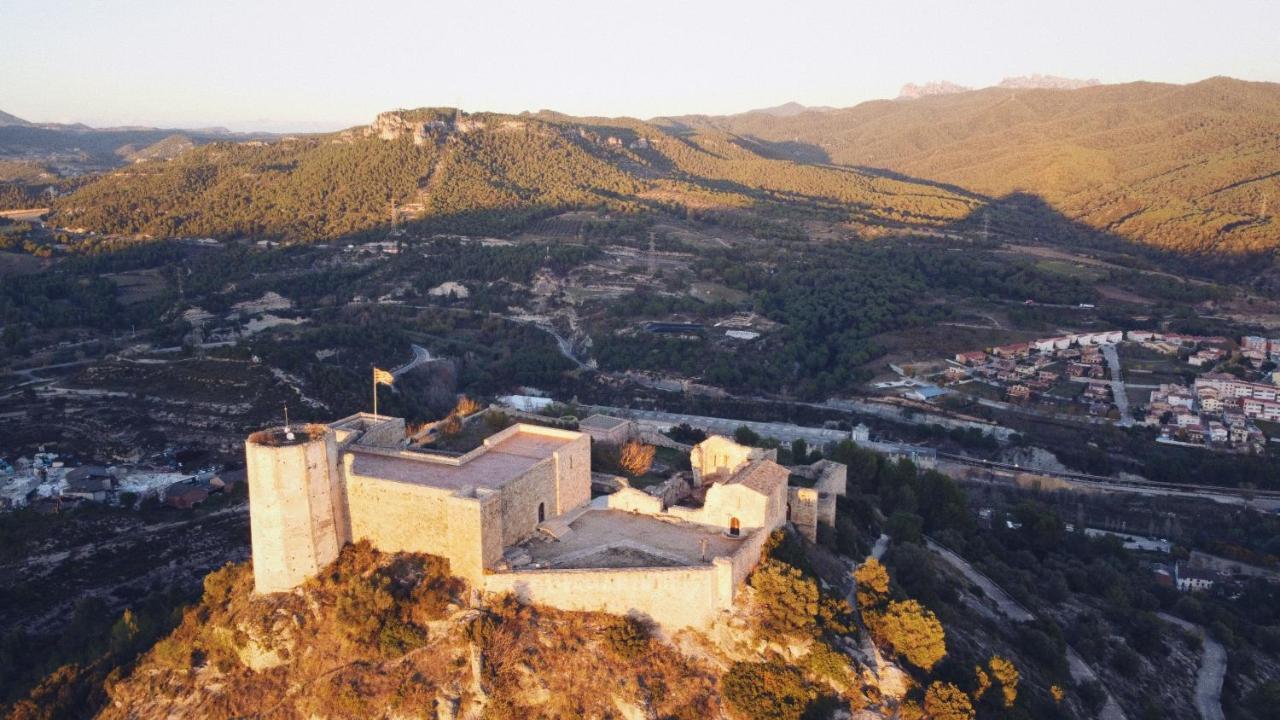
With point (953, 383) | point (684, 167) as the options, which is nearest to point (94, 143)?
point (684, 167)

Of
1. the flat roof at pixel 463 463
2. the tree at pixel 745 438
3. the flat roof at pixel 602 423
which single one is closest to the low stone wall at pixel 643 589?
the flat roof at pixel 463 463

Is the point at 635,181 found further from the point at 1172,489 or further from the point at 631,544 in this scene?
the point at 631,544

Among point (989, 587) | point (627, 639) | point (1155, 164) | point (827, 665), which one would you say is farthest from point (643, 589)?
point (1155, 164)

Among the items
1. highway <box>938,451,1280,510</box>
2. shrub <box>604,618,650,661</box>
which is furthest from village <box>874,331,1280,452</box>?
shrub <box>604,618,650,661</box>

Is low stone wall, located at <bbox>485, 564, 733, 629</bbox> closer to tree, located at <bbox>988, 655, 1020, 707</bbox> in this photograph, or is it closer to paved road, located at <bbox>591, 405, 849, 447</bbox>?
tree, located at <bbox>988, 655, 1020, 707</bbox>

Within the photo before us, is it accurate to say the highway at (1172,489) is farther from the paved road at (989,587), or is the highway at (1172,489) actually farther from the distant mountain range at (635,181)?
the distant mountain range at (635,181)

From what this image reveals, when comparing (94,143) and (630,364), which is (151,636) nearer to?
(630,364)
